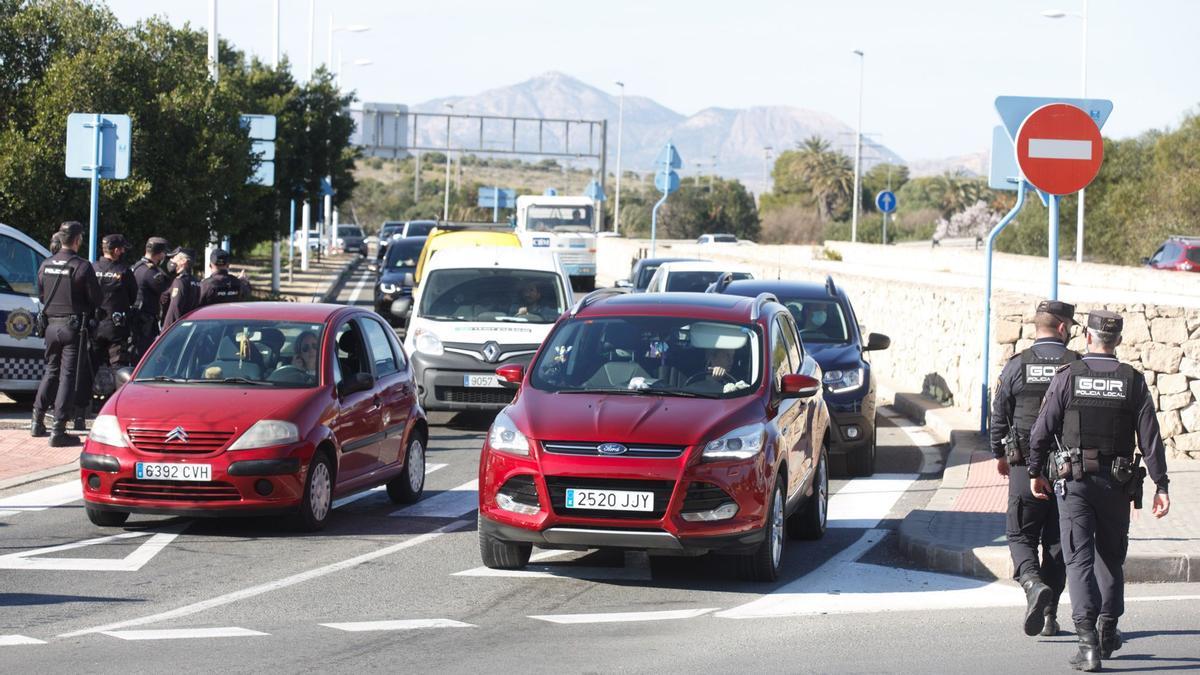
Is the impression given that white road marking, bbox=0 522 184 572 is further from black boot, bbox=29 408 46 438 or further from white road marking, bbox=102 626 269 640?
black boot, bbox=29 408 46 438

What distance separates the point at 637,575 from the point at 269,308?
3.91 m

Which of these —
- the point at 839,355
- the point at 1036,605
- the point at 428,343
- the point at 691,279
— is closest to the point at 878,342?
the point at 839,355

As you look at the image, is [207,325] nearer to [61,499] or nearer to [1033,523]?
[61,499]

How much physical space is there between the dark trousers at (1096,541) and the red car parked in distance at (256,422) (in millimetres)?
5129

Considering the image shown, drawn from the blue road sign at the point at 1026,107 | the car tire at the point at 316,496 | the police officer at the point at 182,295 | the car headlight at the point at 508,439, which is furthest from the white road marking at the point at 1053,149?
the police officer at the point at 182,295

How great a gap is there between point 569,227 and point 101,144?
3260 cm

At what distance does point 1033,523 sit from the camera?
8047 mm

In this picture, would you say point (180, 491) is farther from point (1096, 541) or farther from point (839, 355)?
point (839, 355)

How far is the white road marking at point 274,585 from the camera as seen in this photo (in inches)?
309

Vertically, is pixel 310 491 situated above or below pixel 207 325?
below

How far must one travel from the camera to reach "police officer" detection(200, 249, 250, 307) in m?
16.5

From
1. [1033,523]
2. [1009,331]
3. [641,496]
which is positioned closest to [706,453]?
[641,496]

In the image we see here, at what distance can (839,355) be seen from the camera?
15.0 metres

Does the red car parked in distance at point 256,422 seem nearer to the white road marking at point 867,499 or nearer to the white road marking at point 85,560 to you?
the white road marking at point 85,560
